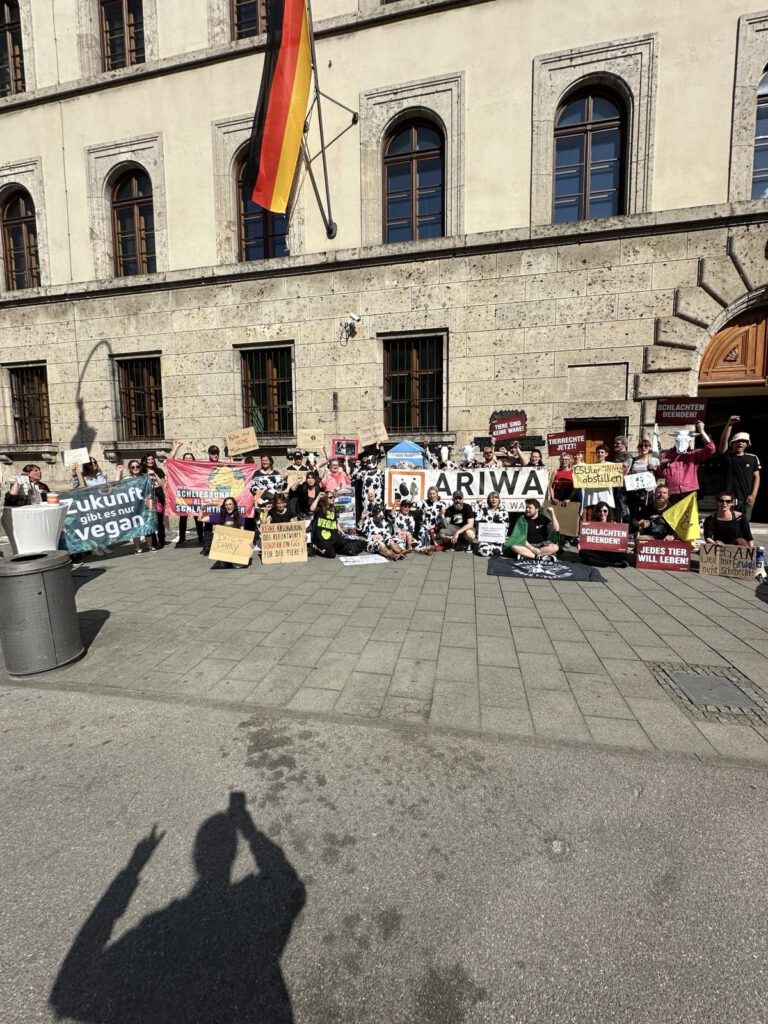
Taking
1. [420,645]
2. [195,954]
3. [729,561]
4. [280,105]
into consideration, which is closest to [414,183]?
[280,105]

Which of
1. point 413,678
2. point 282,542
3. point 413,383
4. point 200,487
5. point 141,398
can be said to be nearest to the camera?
point 413,678

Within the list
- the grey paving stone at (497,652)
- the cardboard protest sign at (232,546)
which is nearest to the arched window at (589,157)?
the cardboard protest sign at (232,546)

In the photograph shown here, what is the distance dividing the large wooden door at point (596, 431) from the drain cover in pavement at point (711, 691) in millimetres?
7612

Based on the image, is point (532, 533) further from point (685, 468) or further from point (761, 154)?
point (761, 154)

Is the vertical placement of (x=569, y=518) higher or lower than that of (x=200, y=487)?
lower

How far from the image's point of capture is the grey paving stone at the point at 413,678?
12.7 ft

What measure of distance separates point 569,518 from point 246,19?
48.6 ft

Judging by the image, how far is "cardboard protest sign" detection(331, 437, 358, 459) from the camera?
→ 1112 centimetres

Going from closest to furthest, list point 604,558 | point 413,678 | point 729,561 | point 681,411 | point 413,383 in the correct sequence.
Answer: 1. point 413,678
2. point 729,561
3. point 604,558
4. point 681,411
5. point 413,383

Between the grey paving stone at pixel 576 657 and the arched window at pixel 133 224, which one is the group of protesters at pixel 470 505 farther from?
the arched window at pixel 133 224

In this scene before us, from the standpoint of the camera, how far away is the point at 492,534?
8641 millimetres

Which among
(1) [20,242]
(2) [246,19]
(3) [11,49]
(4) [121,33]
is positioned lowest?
(1) [20,242]

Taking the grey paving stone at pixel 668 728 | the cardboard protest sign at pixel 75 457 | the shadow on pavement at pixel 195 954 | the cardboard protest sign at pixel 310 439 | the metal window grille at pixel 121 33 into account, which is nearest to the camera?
the shadow on pavement at pixel 195 954

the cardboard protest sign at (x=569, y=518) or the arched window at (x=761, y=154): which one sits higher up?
the arched window at (x=761, y=154)
